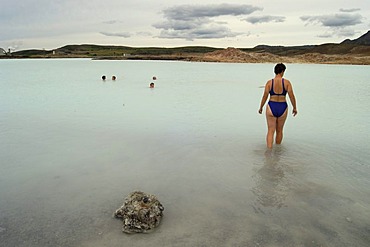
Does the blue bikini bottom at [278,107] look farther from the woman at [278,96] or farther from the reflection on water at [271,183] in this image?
the reflection on water at [271,183]

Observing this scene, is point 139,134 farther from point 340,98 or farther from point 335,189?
point 340,98

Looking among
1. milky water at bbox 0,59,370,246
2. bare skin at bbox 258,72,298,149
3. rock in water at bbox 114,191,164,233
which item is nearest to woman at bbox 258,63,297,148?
bare skin at bbox 258,72,298,149

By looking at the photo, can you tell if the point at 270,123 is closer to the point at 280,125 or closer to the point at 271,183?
the point at 280,125

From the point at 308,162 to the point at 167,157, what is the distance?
2.27 meters

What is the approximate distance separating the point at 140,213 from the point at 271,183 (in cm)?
197

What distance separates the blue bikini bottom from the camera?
5.74 m

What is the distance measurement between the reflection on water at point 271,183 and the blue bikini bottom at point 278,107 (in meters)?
0.72

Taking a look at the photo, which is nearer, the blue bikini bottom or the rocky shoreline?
the blue bikini bottom

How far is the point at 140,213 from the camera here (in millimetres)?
3254

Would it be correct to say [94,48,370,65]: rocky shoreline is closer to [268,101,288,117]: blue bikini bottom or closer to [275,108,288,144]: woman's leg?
[275,108,288,144]: woman's leg

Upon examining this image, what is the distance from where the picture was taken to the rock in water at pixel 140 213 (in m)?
3.21

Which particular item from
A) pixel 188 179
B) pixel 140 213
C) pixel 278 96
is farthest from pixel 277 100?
pixel 140 213

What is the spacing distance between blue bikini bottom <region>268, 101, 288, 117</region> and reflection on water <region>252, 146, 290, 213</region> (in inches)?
28.3

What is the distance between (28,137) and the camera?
668 cm
